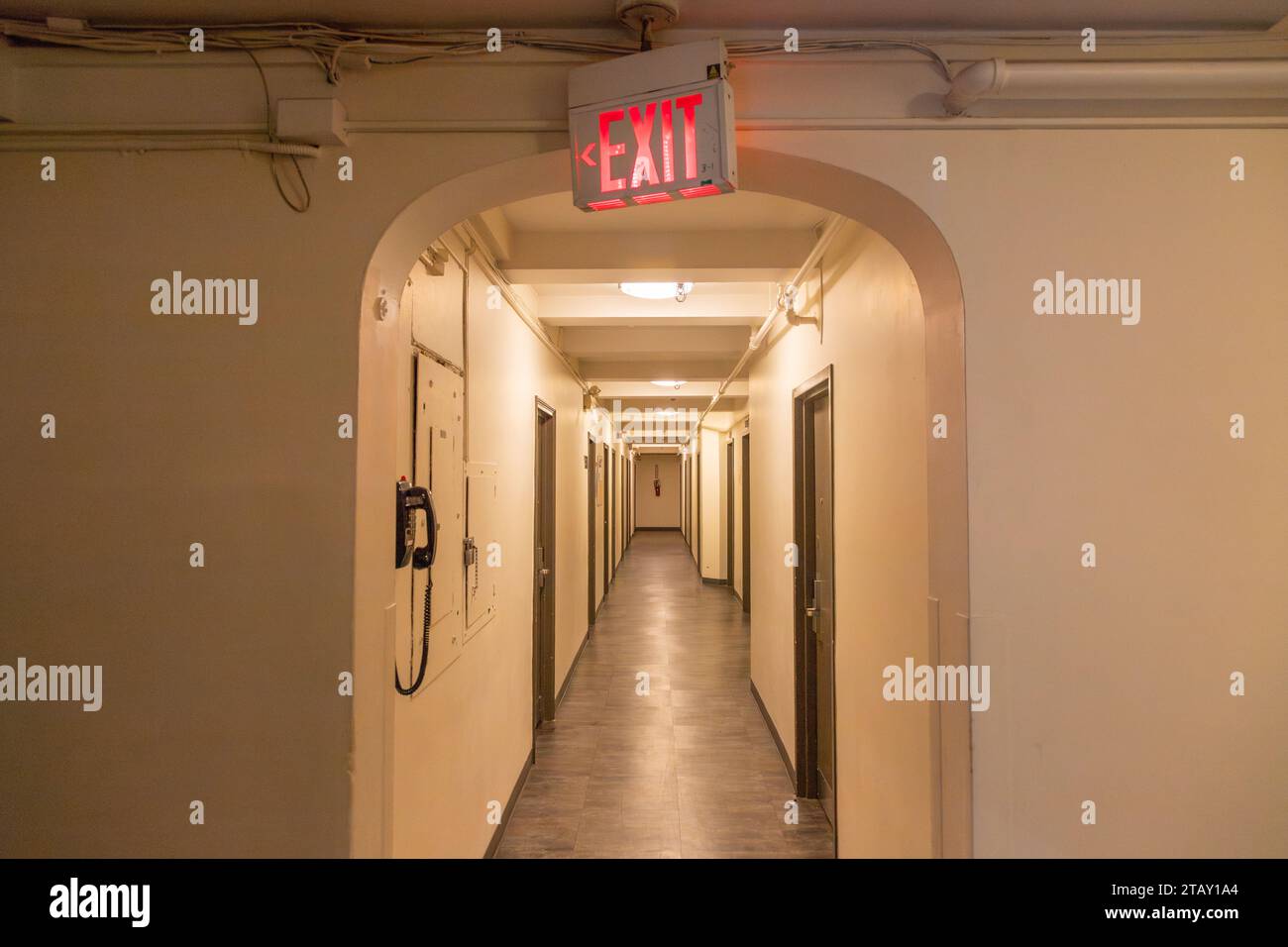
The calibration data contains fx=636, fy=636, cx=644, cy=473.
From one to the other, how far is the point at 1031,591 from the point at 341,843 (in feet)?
6.00

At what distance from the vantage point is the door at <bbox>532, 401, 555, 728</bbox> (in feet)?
14.8

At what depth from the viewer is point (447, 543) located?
2.46m

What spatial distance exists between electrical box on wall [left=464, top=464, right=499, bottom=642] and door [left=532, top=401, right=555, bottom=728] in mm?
1114

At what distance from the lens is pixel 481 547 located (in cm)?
299

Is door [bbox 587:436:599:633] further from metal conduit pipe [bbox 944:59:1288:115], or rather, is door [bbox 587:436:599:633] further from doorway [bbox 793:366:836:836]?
metal conduit pipe [bbox 944:59:1288:115]

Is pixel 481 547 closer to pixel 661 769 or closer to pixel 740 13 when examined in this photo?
pixel 661 769

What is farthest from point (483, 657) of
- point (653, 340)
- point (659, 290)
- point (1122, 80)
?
point (653, 340)

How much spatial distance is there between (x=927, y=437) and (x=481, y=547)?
2016 mm

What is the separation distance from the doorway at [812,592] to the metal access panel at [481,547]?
5.63 ft

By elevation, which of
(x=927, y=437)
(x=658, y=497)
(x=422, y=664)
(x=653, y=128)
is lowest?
(x=658, y=497)

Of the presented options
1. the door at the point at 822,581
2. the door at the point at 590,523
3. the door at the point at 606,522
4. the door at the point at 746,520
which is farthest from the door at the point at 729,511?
the door at the point at 822,581

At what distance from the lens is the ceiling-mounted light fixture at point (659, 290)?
13.6 ft

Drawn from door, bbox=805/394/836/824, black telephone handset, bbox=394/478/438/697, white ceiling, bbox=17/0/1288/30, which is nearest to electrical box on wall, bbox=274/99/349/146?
white ceiling, bbox=17/0/1288/30
